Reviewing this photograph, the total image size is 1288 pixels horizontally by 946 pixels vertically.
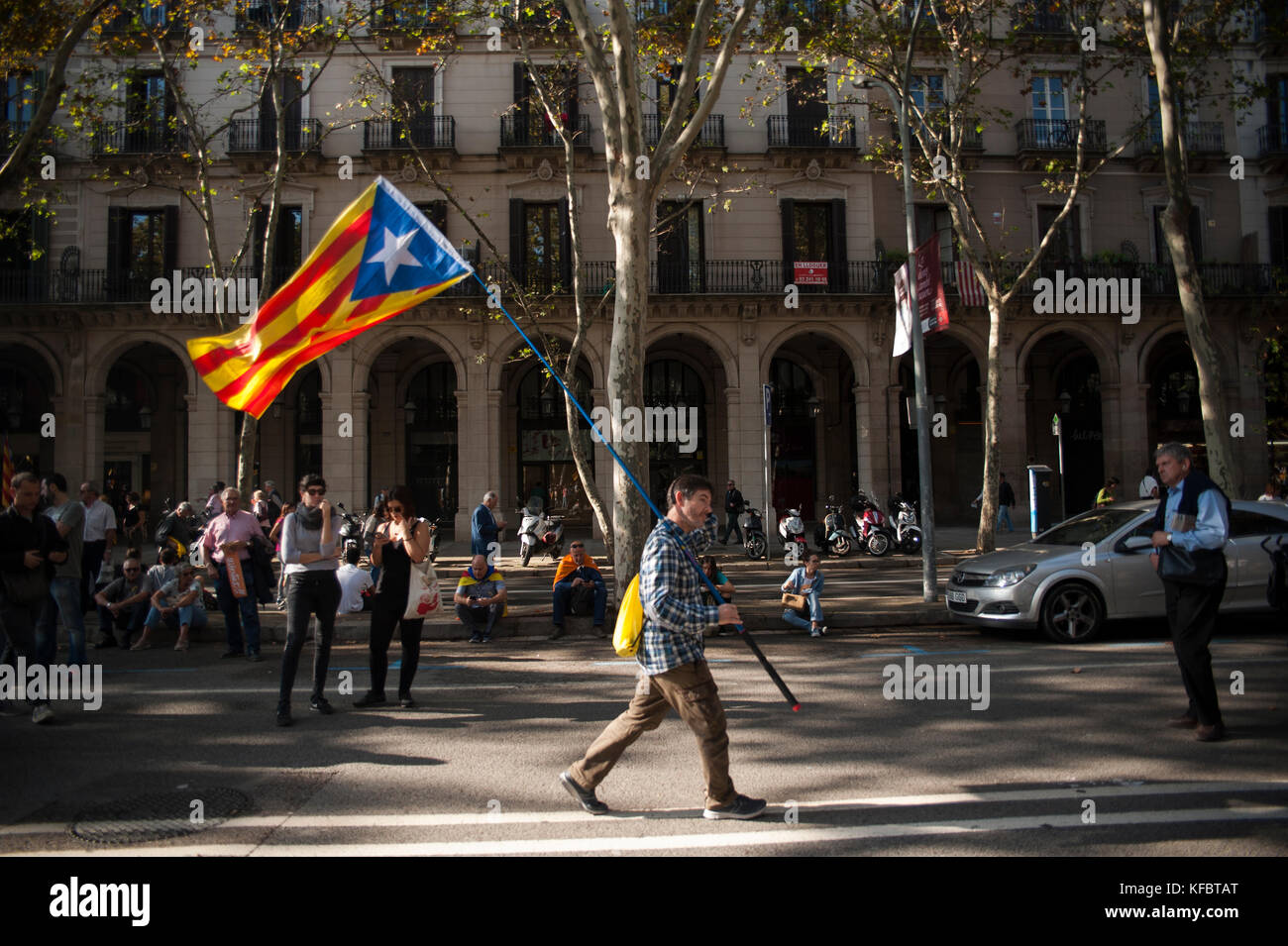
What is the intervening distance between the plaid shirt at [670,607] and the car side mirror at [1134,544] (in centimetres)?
718

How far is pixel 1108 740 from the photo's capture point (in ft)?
19.0

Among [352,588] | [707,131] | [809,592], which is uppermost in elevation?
[707,131]

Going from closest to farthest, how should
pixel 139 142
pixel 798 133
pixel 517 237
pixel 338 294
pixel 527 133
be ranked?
pixel 338 294 → pixel 139 142 → pixel 527 133 → pixel 517 237 → pixel 798 133

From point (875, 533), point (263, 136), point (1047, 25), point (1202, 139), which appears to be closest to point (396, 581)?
point (875, 533)

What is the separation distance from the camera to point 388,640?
23.5 feet

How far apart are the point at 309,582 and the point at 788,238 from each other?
21944 mm

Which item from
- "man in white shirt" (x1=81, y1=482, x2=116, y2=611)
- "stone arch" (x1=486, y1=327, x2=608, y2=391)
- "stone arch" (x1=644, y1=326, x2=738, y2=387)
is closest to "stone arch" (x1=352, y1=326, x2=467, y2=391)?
"stone arch" (x1=486, y1=327, x2=608, y2=391)

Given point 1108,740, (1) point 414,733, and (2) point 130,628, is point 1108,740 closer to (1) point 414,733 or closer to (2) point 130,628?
(1) point 414,733

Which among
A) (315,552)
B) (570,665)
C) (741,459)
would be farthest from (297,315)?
(741,459)

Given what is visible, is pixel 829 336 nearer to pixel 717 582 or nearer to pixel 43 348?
pixel 717 582

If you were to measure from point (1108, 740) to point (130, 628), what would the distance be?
10512 mm

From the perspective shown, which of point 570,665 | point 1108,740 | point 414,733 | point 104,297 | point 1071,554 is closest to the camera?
point 1108,740

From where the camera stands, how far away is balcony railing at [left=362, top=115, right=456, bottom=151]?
25.1m

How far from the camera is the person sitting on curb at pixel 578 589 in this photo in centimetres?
1101
